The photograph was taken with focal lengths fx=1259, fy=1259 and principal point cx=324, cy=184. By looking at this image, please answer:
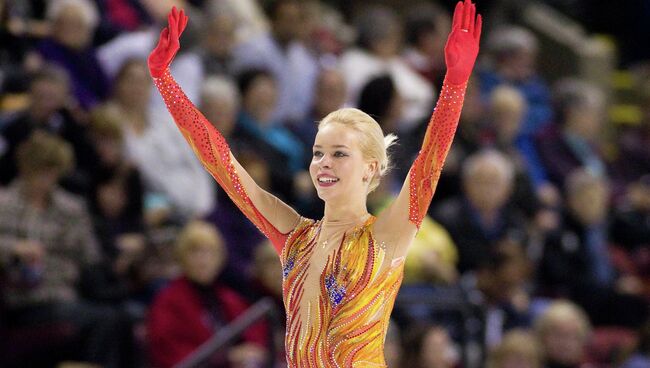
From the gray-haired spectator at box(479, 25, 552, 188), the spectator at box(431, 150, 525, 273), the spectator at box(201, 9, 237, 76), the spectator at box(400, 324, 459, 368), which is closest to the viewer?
the spectator at box(400, 324, 459, 368)

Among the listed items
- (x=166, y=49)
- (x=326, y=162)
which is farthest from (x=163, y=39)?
(x=326, y=162)

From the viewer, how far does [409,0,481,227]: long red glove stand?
12.0 feet

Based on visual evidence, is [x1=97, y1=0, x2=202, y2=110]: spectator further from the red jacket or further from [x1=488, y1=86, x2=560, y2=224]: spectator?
[x1=488, y1=86, x2=560, y2=224]: spectator

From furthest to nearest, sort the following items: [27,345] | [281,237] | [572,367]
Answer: [572,367]
[27,345]
[281,237]

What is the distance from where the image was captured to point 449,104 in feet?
12.0

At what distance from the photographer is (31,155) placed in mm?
6355

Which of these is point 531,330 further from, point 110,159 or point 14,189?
point 14,189

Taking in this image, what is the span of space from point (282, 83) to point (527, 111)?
2.16 meters

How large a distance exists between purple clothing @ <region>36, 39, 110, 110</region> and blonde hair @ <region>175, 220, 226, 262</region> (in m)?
1.35

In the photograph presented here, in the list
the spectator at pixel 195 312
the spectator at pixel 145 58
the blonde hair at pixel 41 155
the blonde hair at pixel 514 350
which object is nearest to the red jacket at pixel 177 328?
the spectator at pixel 195 312

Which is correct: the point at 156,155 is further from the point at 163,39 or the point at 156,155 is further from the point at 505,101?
the point at 163,39

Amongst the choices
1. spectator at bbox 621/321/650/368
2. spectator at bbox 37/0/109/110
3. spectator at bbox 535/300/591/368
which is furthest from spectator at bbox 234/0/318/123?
spectator at bbox 621/321/650/368

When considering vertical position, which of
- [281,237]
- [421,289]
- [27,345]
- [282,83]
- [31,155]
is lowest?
[281,237]

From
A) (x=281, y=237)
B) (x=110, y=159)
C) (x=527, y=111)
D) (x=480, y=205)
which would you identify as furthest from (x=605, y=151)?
(x=281, y=237)
